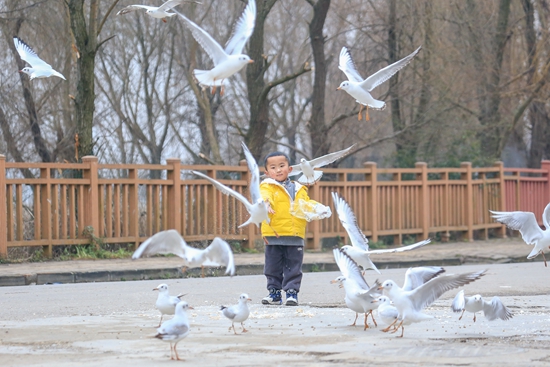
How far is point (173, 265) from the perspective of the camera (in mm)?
15648

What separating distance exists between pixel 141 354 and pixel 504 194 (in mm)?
19700

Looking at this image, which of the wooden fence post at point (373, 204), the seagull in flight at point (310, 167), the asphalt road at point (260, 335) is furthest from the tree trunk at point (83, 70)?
the seagull in flight at point (310, 167)

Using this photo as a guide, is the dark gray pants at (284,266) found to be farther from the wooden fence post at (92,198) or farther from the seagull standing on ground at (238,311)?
the wooden fence post at (92,198)

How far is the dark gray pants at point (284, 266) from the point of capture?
981 centimetres

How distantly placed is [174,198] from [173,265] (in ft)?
8.72

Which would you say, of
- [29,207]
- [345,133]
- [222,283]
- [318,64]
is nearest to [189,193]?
[29,207]

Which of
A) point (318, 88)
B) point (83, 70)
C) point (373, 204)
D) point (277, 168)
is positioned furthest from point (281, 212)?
point (318, 88)

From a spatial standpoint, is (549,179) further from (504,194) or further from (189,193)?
(189,193)

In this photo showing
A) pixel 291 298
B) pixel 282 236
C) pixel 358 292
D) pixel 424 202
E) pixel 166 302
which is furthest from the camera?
pixel 424 202

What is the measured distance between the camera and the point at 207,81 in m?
9.41

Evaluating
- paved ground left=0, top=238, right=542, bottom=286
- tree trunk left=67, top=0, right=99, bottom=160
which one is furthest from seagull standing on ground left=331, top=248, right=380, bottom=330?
tree trunk left=67, top=0, right=99, bottom=160

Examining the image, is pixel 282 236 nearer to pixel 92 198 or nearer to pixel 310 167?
pixel 310 167

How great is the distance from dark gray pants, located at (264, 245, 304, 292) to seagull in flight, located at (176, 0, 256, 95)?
6.08 feet

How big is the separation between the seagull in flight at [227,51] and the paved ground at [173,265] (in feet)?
18.9
